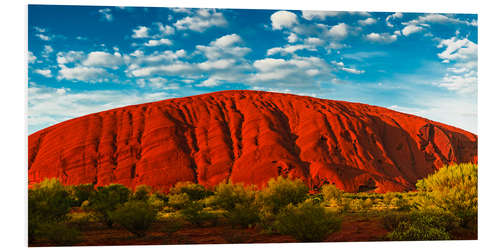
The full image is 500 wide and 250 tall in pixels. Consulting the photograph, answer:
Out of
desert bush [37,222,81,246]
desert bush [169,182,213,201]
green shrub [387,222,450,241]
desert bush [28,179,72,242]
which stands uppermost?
desert bush [28,179,72,242]

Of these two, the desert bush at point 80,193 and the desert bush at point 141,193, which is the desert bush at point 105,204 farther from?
the desert bush at point 141,193

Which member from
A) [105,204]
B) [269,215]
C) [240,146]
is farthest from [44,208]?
[240,146]

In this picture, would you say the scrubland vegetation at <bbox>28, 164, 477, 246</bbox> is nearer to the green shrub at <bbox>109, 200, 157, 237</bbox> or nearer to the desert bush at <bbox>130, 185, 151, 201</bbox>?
the green shrub at <bbox>109, 200, 157, 237</bbox>

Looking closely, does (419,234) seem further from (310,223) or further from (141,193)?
(141,193)

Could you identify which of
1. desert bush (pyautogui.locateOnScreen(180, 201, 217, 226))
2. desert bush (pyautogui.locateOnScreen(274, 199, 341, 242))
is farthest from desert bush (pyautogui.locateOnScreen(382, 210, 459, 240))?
desert bush (pyautogui.locateOnScreen(180, 201, 217, 226))

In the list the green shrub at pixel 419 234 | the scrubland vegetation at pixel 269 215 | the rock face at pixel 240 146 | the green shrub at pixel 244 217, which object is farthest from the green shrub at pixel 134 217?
the rock face at pixel 240 146
